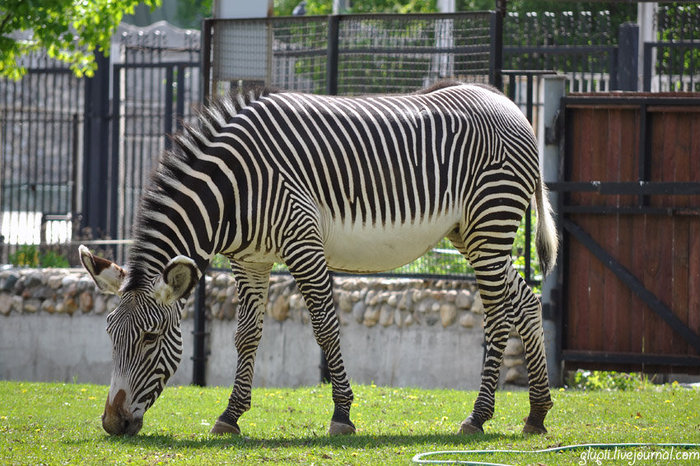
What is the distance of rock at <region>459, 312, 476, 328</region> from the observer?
35.0 feet

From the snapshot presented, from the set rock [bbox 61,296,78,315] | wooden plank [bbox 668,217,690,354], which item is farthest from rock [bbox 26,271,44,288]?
wooden plank [bbox 668,217,690,354]

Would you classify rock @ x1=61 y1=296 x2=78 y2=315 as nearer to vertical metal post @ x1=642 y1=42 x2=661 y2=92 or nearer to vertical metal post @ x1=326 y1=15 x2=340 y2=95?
vertical metal post @ x1=326 y1=15 x2=340 y2=95

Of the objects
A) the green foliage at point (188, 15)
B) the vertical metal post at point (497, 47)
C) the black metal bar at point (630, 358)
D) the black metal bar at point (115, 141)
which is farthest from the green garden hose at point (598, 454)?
the green foliage at point (188, 15)

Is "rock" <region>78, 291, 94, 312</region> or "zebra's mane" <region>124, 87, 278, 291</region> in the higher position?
"zebra's mane" <region>124, 87, 278, 291</region>

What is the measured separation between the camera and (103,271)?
6297 mm

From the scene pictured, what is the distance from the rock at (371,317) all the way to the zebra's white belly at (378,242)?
3.71 metres

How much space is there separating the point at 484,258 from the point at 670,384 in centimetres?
379

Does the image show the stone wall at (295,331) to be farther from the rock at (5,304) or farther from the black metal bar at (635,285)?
the black metal bar at (635,285)

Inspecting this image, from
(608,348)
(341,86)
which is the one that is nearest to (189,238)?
(341,86)

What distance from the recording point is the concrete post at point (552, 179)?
34.0ft

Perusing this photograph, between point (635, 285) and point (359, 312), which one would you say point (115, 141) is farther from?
point (635, 285)

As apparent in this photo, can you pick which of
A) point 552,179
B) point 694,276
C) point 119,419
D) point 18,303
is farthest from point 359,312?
point 119,419

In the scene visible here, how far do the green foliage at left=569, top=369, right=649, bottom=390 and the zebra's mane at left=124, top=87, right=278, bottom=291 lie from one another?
528 centimetres

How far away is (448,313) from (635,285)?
1.88 meters
